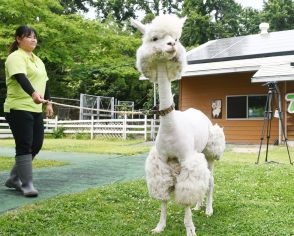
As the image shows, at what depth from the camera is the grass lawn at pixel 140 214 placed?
414cm

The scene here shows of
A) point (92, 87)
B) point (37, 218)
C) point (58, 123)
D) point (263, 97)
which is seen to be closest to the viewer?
point (37, 218)

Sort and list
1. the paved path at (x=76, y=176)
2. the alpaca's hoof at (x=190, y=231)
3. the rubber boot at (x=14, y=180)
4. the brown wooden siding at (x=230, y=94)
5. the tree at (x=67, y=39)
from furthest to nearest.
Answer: the brown wooden siding at (x=230, y=94)
the tree at (x=67, y=39)
the rubber boot at (x=14, y=180)
the paved path at (x=76, y=176)
the alpaca's hoof at (x=190, y=231)

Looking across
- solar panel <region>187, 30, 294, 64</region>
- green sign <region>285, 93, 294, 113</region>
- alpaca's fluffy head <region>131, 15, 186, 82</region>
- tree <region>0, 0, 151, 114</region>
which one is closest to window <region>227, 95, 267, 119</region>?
green sign <region>285, 93, 294, 113</region>

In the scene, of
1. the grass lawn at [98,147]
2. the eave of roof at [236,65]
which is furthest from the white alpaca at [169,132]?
the eave of roof at [236,65]

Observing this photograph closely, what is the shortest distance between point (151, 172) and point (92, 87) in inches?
1033

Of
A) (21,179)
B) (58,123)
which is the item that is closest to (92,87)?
(58,123)

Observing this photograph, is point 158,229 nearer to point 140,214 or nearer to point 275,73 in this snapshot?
point 140,214

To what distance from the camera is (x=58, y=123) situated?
22219mm

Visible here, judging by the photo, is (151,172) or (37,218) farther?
(37,218)

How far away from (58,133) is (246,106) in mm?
8908

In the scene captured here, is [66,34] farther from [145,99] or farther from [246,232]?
[145,99]

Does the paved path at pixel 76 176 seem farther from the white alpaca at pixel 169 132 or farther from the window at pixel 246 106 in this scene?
the window at pixel 246 106

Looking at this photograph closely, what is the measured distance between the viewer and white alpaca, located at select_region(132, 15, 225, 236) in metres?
3.67

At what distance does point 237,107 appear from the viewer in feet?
57.8
